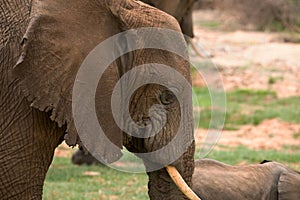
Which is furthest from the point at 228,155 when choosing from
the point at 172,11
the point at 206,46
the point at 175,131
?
the point at 206,46

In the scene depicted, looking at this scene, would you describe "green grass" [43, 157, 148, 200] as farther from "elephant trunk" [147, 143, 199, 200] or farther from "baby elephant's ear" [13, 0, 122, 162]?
"baby elephant's ear" [13, 0, 122, 162]

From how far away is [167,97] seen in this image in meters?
3.63

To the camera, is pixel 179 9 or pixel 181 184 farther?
pixel 179 9

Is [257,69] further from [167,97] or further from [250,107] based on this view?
[167,97]

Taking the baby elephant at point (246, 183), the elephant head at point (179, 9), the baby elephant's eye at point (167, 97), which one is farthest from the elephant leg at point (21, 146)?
the elephant head at point (179, 9)

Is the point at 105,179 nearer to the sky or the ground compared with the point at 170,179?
nearer to the ground

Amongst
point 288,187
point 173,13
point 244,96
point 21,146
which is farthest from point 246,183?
point 244,96

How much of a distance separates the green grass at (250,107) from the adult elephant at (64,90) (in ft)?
18.6

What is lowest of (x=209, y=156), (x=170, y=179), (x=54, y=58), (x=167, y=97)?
(x=209, y=156)

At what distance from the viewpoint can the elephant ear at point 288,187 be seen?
475 centimetres

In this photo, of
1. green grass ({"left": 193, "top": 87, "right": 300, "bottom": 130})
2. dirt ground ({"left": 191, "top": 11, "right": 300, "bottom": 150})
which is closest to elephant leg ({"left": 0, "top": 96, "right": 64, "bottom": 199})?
dirt ground ({"left": 191, "top": 11, "right": 300, "bottom": 150})

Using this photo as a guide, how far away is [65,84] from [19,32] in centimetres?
28

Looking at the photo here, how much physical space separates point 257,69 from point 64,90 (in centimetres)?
1093

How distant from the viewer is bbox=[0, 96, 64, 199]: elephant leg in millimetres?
3537
